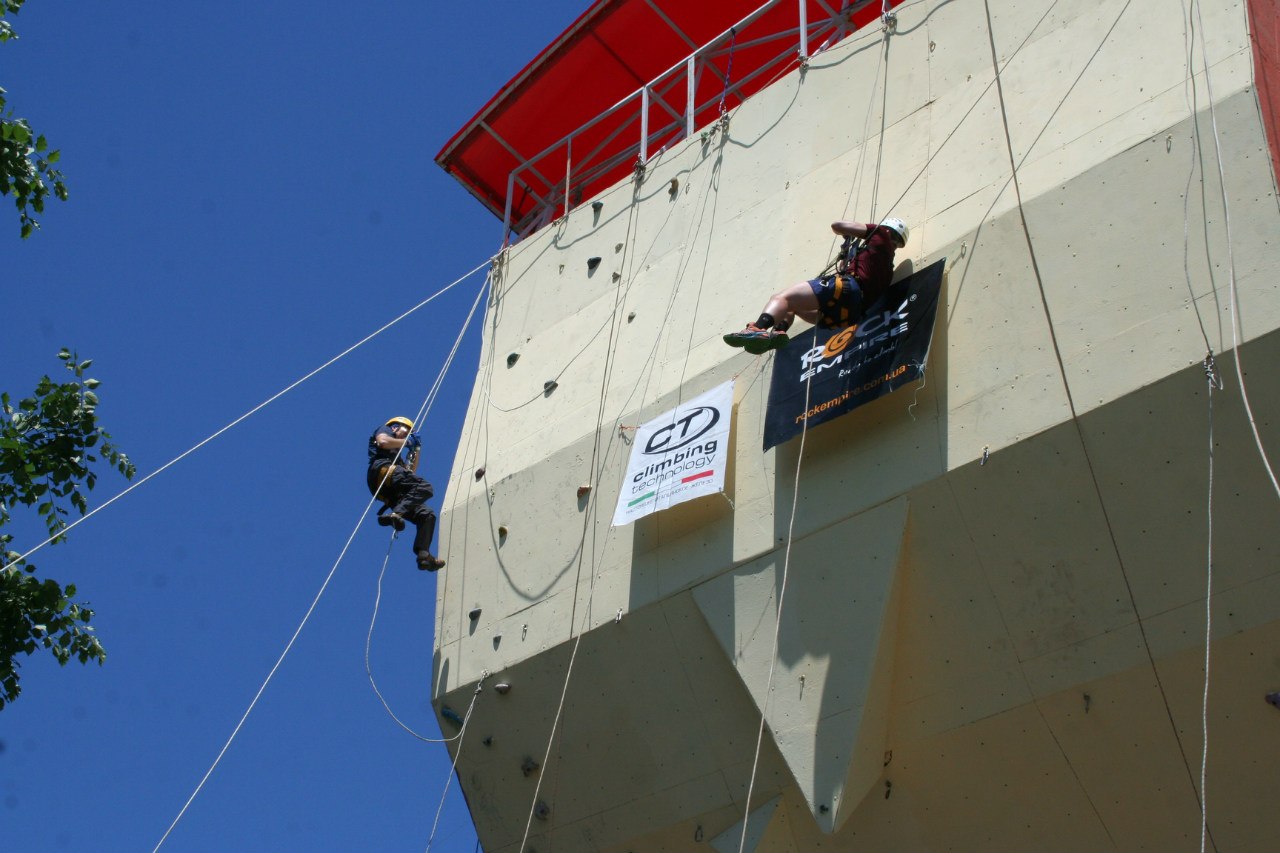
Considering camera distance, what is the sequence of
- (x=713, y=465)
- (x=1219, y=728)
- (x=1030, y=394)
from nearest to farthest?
(x=1219, y=728) < (x=1030, y=394) < (x=713, y=465)

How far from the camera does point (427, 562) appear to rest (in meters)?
11.0

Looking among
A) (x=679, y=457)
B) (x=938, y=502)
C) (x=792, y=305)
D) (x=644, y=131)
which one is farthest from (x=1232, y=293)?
(x=644, y=131)

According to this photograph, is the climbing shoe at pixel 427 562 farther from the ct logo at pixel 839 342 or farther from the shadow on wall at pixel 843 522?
the ct logo at pixel 839 342

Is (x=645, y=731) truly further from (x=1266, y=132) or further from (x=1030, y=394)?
(x=1266, y=132)

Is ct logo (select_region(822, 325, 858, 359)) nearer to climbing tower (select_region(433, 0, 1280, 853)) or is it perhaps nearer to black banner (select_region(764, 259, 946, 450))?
black banner (select_region(764, 259, 946, 450))

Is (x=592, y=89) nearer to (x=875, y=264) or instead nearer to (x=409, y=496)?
(x=409, y=496)

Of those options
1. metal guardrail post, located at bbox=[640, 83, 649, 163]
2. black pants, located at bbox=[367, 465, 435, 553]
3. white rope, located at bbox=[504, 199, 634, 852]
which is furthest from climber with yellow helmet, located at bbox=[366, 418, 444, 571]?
metal guardrail post, located at bbox=[640, 83, 649, 163]

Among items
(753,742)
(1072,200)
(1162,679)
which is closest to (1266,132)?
(1072,200)

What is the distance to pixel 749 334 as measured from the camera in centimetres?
869

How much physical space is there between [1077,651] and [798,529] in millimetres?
1786

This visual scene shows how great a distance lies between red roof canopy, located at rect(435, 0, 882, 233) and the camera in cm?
1430

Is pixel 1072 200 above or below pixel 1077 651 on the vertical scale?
above

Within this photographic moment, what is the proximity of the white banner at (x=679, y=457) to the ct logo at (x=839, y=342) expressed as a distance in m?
0.80

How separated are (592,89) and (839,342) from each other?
21.9 feet
